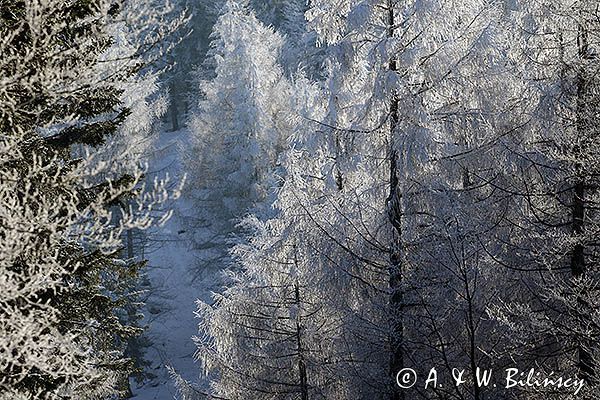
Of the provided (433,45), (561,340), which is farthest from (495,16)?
(561,340)

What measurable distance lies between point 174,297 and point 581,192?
22.9 metres

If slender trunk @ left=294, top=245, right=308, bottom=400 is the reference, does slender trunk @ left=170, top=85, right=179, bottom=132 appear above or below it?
above

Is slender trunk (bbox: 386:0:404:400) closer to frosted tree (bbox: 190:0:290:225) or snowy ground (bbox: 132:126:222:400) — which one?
snowy ground (bbox: 132:126:222:400)

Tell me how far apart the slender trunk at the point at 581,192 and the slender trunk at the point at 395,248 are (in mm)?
2679

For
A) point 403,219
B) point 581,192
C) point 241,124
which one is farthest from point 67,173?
point 241,124

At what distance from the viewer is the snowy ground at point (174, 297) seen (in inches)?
993

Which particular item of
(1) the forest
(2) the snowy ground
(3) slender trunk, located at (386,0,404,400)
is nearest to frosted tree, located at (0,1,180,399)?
(1) the forest

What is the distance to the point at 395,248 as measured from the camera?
9.94m

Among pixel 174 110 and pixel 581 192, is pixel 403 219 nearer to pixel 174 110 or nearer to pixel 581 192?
pixel 581 192

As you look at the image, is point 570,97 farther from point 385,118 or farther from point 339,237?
point 339,237

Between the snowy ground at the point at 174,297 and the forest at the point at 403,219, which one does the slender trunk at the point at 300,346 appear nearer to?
the forest at the point at 403,219

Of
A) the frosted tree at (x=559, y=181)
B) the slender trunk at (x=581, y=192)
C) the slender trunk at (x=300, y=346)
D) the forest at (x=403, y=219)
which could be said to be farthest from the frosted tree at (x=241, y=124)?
the slender trunk at (x=581, y=192)

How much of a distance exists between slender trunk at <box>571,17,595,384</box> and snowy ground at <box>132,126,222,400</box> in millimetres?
16447

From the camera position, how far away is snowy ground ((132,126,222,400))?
25.2m
